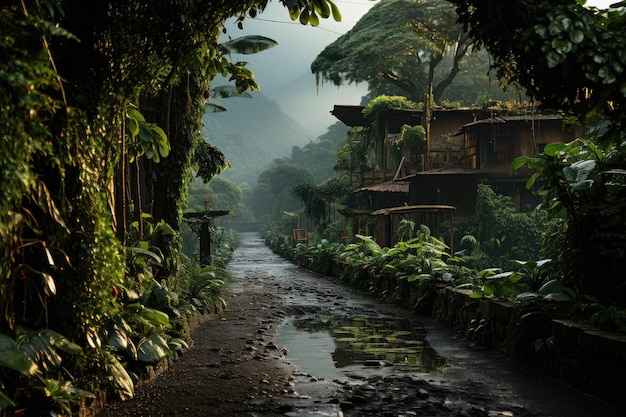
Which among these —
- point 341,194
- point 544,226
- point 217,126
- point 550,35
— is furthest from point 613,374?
point 217,126

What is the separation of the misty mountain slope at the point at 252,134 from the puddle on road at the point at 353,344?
122 m

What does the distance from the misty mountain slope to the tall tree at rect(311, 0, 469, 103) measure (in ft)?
310

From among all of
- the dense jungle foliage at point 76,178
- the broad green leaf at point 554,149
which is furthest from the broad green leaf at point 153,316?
the broad green leaf at point 554,149

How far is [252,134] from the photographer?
171375 mm

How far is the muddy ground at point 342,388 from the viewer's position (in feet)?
16.9

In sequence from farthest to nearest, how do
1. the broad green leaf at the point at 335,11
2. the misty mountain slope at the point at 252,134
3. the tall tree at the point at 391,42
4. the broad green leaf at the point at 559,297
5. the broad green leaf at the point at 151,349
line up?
1. the misty mountain slope at the point at 252,134
2. the tall tree at the point at 391,42
3. the broad green leaf at the point at 559,297
4. the broad green leaf at the point at 335,11
5. the broad green leaf at the point at 151,349

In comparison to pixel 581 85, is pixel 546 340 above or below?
below

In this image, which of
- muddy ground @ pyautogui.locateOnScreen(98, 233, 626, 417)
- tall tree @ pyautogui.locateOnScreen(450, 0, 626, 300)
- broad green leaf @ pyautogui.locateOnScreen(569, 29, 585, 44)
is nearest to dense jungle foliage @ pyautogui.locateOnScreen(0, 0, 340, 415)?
muddy ground @ pyautogui.locateOnScreen(98, 233, 626, 417)

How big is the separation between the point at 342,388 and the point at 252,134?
6613 inches

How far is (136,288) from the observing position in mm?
6895

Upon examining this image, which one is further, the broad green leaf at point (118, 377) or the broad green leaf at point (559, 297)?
the broad green leaf at point (559, 297)

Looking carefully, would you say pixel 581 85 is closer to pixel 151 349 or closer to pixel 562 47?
pixel 562 47

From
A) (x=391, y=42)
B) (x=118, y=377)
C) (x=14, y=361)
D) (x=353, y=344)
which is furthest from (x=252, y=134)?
(x=14, y=361)

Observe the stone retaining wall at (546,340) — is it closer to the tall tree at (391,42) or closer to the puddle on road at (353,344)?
the puddle on road at (353,344)
